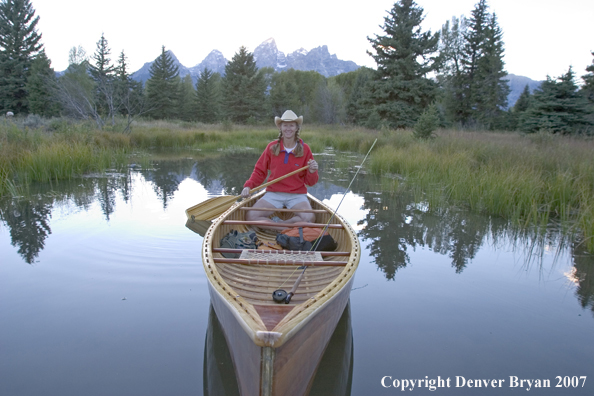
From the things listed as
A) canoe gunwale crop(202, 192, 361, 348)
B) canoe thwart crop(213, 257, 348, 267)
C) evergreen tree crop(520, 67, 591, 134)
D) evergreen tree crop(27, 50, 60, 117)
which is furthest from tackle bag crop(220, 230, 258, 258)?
evergreen tree crop(27, 50, 60, 117)

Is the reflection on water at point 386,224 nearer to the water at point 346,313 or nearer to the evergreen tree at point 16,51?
the water at point 346,313

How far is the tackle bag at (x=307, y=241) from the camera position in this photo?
12.6 feet

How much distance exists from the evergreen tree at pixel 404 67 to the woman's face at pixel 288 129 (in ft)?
59.8

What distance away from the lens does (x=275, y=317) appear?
2.22 metres

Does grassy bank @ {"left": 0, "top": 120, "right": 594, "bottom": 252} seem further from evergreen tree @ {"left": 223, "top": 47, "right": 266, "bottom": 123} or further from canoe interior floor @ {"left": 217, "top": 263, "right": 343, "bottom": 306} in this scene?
evergreen tree @ {"left": 223, "top": 47, "right": 266, "bottom": 123}

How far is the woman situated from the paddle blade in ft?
2.34

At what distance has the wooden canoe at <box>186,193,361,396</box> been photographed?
1799 mm

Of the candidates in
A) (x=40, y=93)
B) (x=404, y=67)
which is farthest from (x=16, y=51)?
(x=404, y=67)

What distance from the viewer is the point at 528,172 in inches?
260

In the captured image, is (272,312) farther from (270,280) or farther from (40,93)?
(40,93)

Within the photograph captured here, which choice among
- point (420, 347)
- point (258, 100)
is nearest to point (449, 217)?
point (420, 347)

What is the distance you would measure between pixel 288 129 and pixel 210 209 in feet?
5.61

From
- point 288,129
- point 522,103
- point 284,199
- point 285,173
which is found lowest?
point 284,199

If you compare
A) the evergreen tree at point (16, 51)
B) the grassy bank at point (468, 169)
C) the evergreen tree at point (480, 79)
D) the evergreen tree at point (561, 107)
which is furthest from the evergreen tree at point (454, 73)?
the evergreen tree at point (16, 51)
